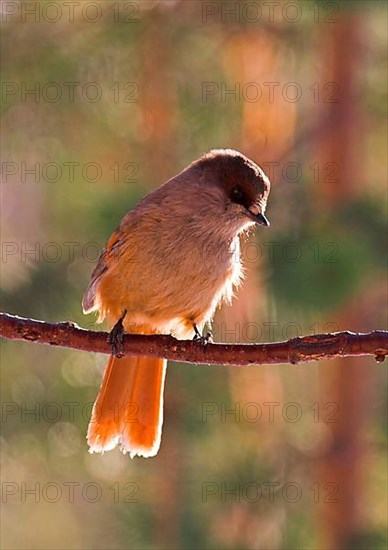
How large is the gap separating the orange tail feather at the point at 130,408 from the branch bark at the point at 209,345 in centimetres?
37

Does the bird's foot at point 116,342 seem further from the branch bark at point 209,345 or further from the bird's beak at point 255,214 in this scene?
the bird's beak at point 255,214

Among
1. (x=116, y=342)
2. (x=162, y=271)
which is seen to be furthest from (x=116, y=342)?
(x=162, y=271)

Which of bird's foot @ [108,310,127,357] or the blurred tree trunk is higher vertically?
the blurred tree trunk

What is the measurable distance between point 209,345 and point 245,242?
171cm

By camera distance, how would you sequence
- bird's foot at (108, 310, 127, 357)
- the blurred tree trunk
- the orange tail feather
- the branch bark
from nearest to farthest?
the branch bark
bird's foot at (108, 310, 127, 357)
the orange tail feather
the blurred tree trunk

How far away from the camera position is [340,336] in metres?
2.07

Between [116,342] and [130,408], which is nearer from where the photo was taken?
[116,342]

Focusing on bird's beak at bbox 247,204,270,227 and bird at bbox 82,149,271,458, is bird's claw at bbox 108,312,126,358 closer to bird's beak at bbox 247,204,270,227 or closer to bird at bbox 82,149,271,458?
bird at bbox 82,149,271,458

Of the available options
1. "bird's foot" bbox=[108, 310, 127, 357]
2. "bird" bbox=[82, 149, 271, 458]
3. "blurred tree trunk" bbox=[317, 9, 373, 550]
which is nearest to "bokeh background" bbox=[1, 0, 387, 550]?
"blurred tree trunk" bbox=[317, 9, 373, 550]

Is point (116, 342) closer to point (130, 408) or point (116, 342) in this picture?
point (116, 342)

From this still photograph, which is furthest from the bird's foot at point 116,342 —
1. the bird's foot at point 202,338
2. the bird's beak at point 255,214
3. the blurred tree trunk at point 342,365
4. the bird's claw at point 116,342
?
the blurred tree trunk at point 342,365

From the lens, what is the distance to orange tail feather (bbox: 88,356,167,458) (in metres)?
2.67

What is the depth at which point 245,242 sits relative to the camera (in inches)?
154

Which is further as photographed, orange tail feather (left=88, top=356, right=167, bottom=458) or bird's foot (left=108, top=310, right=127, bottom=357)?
orange tail feather (left=88, top=356, right=167, bottom=458)
